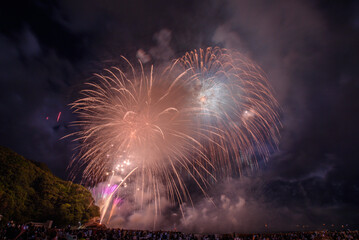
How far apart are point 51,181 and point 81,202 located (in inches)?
271

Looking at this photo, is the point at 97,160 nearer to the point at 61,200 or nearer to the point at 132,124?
the point at 132,124

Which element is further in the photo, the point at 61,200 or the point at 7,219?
the point at 61,200

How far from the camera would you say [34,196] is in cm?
2633

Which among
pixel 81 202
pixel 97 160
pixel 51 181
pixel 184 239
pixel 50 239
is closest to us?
pixel 50 239

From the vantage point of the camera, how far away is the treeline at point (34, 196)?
22.9 meters

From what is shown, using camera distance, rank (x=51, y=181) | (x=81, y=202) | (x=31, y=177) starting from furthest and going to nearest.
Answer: (x=81, y=202), (x=51, y=181), (x=31, y=177)

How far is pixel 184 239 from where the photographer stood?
2073 centimetres

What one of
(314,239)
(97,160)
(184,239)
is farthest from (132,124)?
(314,239)

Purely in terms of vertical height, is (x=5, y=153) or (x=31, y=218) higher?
(x=5, y=153)

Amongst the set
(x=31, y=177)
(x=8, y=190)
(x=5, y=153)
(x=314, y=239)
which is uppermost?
(x=5, y=153)

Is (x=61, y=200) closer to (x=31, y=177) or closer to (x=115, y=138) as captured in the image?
(x=31, y=177)

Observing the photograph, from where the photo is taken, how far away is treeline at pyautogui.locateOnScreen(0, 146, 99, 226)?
22.9 m

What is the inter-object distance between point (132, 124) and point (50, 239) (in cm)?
1493

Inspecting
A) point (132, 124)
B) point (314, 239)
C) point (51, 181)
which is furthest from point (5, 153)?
point (314, 239)
